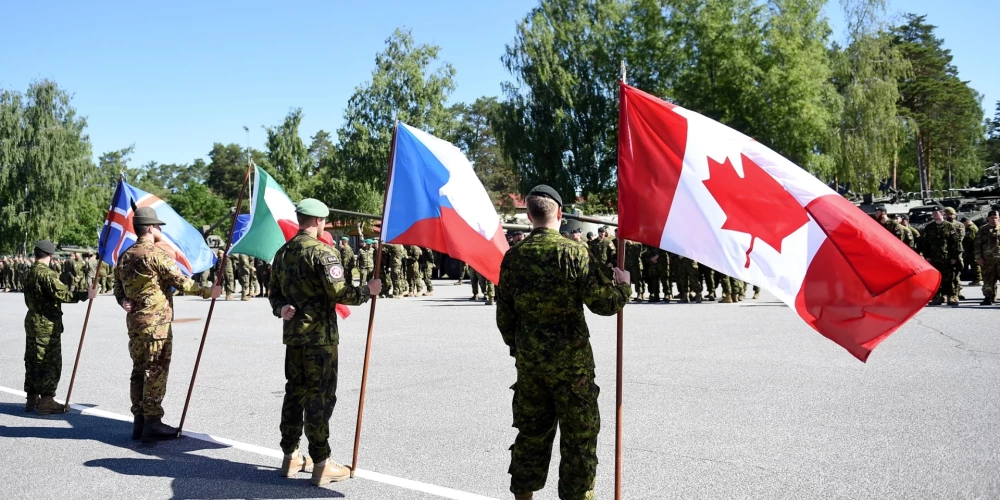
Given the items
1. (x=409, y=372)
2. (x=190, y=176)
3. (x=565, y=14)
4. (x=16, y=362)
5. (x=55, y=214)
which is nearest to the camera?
(x=409, y=372)

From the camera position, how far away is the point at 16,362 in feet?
39.0

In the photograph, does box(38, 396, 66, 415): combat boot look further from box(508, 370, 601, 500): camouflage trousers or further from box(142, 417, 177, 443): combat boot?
box(508, 370, 601, 500): camouflage trousers

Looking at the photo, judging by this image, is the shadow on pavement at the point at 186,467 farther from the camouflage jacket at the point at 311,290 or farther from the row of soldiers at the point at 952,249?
the row of soldiers at the point at 952,249

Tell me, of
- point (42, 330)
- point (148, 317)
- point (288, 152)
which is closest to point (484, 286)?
point (42, 330)

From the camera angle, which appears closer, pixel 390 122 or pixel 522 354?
pixel 522 354

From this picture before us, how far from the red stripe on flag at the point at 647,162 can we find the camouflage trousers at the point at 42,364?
6.29 meters

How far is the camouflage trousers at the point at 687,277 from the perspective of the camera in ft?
59.0

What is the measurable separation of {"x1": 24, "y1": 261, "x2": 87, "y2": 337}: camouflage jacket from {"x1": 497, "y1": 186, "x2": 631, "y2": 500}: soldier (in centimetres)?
560

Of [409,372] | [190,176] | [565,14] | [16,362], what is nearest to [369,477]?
[409,372]

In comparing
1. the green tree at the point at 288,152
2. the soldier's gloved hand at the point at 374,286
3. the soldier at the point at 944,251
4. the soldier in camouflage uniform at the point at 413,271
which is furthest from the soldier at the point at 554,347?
the green tree at the point at 288,152

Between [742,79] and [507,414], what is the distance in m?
36.1

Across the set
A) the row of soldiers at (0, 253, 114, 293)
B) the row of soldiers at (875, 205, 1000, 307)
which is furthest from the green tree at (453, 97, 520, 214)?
the row of soldiers at (875, 205, 1000, 307)

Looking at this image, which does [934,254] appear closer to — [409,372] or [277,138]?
[409,372]

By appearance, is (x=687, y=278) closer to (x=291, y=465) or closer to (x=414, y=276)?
(x=414, y=276)
